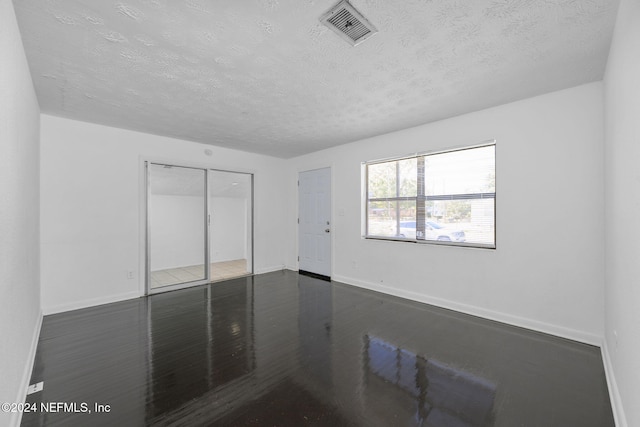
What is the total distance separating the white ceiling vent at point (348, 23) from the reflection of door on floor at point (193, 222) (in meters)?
3.73

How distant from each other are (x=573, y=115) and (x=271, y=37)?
2.96 meters

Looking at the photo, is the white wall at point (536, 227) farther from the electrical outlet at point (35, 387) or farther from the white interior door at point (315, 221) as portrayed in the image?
the electrical outlet at point (35, 387)

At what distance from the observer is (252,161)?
551 centimetres

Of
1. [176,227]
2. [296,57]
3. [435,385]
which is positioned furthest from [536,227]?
[176,227]

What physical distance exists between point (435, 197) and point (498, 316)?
5.30 feet

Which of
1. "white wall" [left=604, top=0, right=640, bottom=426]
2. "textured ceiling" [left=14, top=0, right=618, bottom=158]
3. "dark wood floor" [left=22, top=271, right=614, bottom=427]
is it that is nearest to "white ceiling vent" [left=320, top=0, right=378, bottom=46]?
"textured ceiling" [left=14, top=0, right=618, bottom=158]

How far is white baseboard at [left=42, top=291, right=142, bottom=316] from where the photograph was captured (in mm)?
3387

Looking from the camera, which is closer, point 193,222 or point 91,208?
point 91,208

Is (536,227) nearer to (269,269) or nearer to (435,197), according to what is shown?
(435,197)

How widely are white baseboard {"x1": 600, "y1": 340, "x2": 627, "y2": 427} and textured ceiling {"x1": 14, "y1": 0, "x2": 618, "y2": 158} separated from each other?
242cm

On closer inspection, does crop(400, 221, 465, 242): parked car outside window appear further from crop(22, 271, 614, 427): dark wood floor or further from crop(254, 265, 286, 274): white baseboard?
crop(254, 265, 286, 274): white baseboard

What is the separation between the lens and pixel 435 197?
3.74 m

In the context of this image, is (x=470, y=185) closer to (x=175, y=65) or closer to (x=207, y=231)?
(x=175, y=65)

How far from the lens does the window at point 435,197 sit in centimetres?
333
